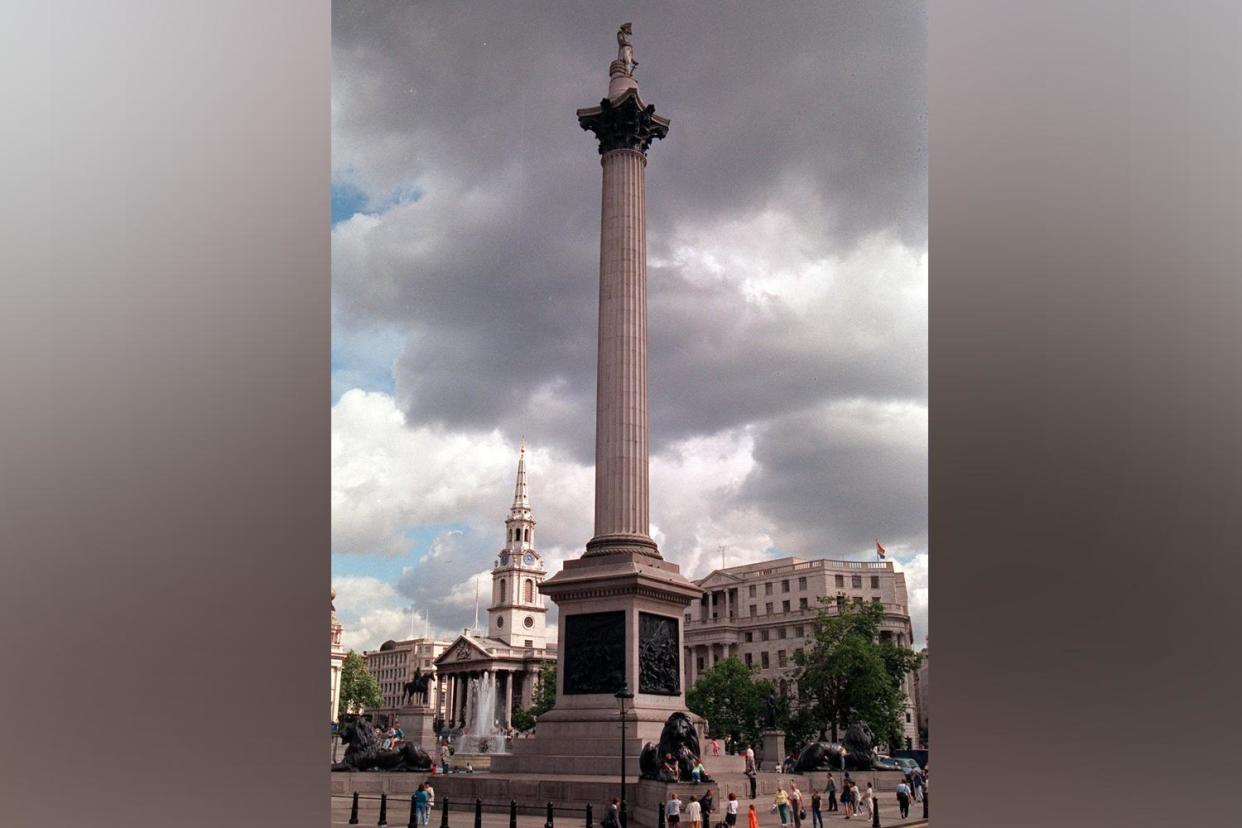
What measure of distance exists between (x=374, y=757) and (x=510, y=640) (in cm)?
9213

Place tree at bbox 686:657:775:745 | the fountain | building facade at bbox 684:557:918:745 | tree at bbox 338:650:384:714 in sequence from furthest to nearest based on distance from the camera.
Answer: tree at bbox 338:650:384:714 < building facade at bbox 684:557:918:745 < tree at bbox 686:657:775:745 < the fountain

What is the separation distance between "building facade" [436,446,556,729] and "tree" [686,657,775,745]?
35.0 meters

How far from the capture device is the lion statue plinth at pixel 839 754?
32.3m

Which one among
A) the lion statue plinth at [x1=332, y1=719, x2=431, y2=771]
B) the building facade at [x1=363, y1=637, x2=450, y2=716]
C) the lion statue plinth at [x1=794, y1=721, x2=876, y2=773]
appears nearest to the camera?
the lion statue plinth at [x1=332, y1=719, x2=431, y2=771]

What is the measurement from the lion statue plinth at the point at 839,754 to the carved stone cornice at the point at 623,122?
18.9 metres

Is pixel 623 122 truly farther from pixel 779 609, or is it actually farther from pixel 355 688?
pixel 355 688

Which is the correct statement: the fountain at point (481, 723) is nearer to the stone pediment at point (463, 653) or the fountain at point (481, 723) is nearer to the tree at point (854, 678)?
the stone pediment at point (463, 653)

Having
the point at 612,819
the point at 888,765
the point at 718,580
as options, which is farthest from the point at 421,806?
the point at 718,580

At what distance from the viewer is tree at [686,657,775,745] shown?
6212 cm

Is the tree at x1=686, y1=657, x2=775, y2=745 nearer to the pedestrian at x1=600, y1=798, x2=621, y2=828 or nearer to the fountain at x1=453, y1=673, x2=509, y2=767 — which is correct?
the fountain at x1=453, y1=673, x2=509, y2=767

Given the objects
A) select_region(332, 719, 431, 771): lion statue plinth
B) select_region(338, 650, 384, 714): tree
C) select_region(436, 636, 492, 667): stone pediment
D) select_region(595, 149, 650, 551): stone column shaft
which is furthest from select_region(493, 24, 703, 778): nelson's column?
select_region(436, 636, 492, 667): stone pediment
